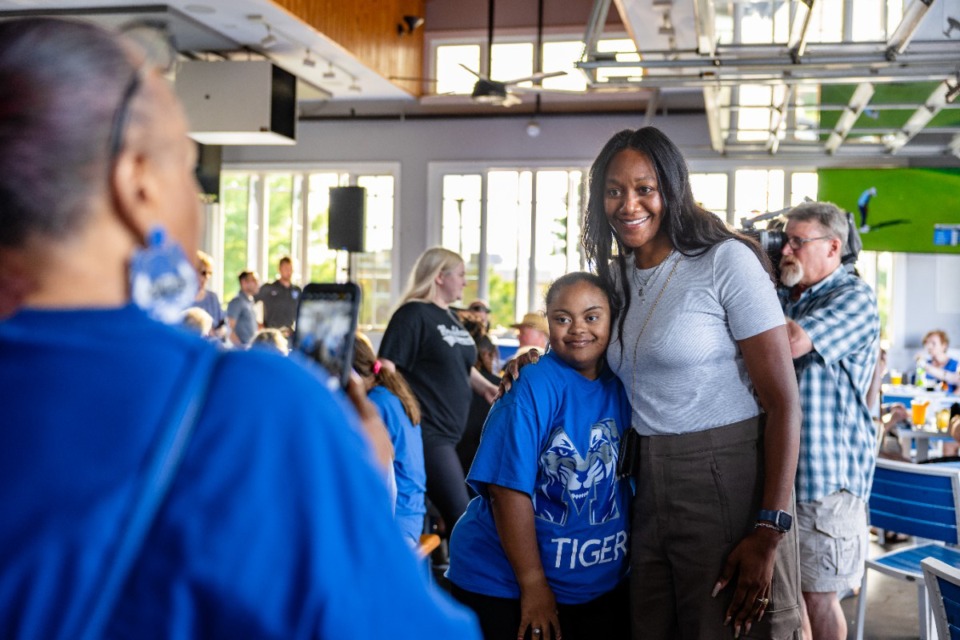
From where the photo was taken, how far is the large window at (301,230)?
12.8 meters

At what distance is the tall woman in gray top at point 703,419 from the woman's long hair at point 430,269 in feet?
7.79

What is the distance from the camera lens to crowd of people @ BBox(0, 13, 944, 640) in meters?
0.52

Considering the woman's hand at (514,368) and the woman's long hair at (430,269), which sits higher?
the woman's long hair at (430,269)

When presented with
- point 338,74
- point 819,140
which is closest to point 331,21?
point 338,74

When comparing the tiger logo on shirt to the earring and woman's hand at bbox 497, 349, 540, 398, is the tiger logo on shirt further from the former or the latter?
the earring

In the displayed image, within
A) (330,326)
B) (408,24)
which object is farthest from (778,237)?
(408,24)

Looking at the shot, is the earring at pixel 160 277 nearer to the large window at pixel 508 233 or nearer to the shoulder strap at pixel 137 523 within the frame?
the shoulder strap at pixel 137 523

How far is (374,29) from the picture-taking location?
10.3m

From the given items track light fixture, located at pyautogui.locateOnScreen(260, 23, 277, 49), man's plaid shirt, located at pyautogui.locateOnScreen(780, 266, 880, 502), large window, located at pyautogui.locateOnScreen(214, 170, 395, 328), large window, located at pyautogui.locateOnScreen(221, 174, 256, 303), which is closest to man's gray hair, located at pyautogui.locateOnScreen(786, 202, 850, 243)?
man's plaid shirt, located at pyautogui.locateOnScreen(780, 266, 880, 502)

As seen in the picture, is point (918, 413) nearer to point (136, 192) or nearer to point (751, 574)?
point (751, 574)

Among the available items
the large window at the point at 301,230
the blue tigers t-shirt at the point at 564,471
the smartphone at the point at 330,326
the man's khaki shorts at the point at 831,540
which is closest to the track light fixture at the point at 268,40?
the large window at the point at 301,230

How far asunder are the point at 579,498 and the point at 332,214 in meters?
9.93

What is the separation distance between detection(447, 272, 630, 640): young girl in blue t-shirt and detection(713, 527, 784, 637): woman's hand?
23cm

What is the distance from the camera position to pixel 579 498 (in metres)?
1.80
